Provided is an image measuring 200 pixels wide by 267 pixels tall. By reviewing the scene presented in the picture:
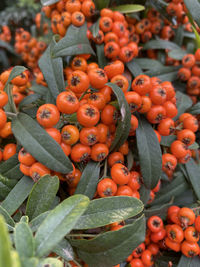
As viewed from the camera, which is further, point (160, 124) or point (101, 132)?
point (160, 124)

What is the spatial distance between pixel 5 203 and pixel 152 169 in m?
0.65

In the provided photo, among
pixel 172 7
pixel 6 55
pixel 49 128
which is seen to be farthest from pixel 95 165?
pixel 6 55

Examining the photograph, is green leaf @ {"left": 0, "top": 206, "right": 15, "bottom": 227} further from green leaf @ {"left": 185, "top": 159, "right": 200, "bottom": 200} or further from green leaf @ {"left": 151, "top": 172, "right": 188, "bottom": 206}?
green leaf @ {"left": 185, "top": 159, "right": 200, "bottom": 200}

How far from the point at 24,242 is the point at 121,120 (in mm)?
559

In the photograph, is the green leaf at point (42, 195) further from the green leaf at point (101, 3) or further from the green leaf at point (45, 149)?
the green leaf at point (101, 3)

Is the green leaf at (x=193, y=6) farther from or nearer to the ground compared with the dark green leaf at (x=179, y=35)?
farther from the ground

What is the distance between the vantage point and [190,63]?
144cm

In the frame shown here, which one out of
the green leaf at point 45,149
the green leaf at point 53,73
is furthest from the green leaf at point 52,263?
→ the green leaf at point 53,73

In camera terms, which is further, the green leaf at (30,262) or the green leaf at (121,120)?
the green leaf at (121,120)

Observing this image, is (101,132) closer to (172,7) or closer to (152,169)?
(152,169)

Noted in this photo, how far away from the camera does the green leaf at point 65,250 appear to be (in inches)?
31.6

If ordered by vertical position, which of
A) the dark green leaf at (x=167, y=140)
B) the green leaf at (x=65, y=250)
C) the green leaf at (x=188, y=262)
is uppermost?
the dark green leaf at (x=167, y=140)

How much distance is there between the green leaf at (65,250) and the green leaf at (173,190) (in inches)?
24.8

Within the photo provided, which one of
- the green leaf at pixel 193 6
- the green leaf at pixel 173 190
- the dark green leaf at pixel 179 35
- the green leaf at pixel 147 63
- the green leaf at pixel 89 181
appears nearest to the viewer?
the green leaf at pixel 89 181
